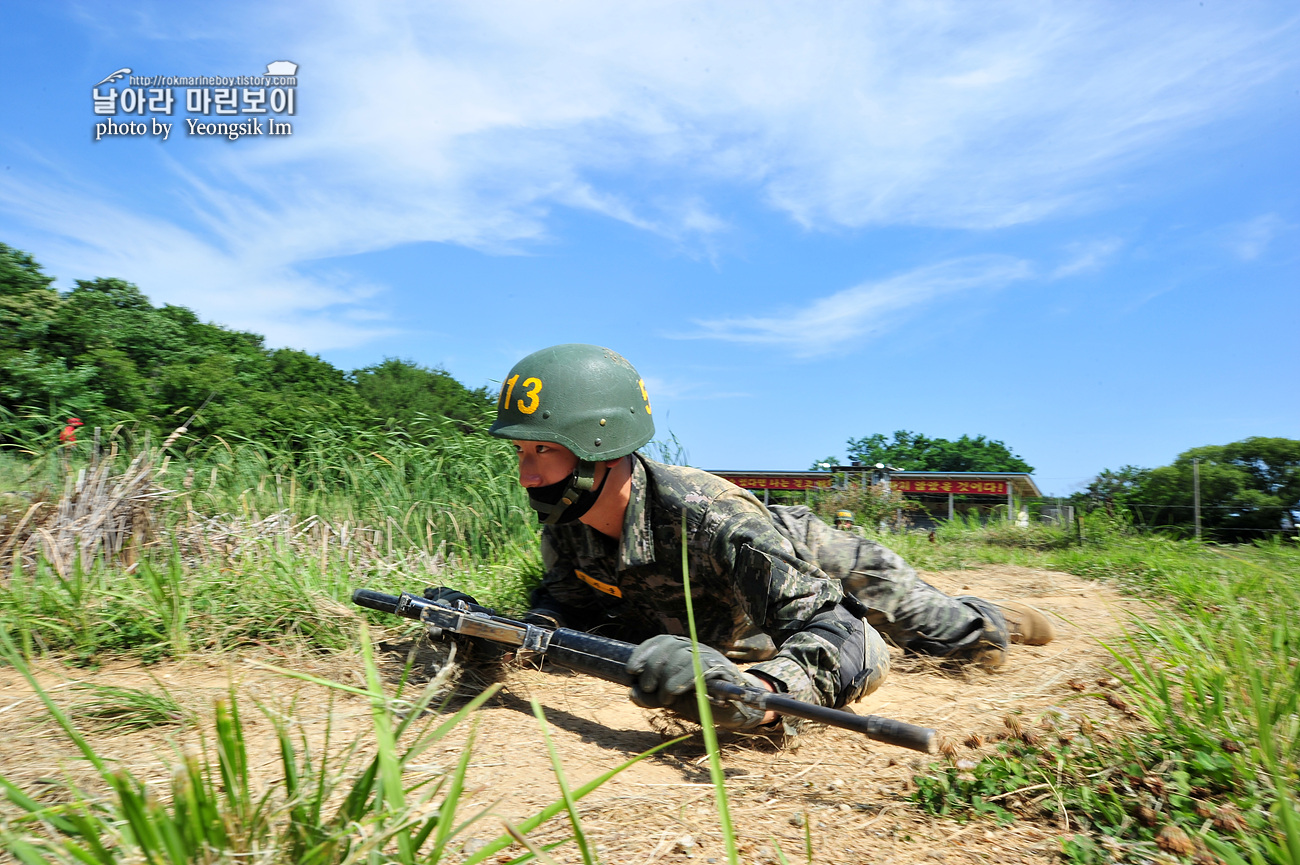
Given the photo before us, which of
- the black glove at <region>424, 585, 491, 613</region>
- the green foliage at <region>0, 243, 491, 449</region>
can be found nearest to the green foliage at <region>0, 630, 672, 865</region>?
the black glove at <region>424, 585, 491, 613</region>

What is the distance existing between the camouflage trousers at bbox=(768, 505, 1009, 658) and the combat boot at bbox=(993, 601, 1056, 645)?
0.95 feet

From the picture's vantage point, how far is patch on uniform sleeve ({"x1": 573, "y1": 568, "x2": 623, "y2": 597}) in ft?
10.5

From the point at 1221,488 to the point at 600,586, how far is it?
1688cm

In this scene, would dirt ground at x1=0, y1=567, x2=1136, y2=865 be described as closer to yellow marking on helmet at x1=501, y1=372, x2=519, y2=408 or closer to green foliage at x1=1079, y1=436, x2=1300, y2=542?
yellow marking on helmet at x1=501, y1=372, x2=519, y2=408

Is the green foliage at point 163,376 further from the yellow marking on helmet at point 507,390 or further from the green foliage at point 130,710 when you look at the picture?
the green foliage at point 130,710

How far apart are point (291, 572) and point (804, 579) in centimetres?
215

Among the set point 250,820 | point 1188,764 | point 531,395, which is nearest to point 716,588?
point 531,395

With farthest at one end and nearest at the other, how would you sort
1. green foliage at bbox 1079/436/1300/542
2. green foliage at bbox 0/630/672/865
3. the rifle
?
1. green foliage at bbox 1079/436/1300/542
2. the rifle
3. green foliage at bbox 0/630/672/865

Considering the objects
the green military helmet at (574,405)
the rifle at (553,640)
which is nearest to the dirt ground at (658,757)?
the rifle at (553,640)

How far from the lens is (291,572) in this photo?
3.37 meters

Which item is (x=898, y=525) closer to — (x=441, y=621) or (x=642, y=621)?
(x=642, y=621)

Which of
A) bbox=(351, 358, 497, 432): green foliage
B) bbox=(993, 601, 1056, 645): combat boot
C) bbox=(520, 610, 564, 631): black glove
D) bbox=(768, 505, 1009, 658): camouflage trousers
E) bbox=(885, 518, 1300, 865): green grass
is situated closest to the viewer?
bbox=(885, 518, 1300, 865): green grass

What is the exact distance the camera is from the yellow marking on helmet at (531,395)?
2.92 metres

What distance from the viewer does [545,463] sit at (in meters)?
2.91
